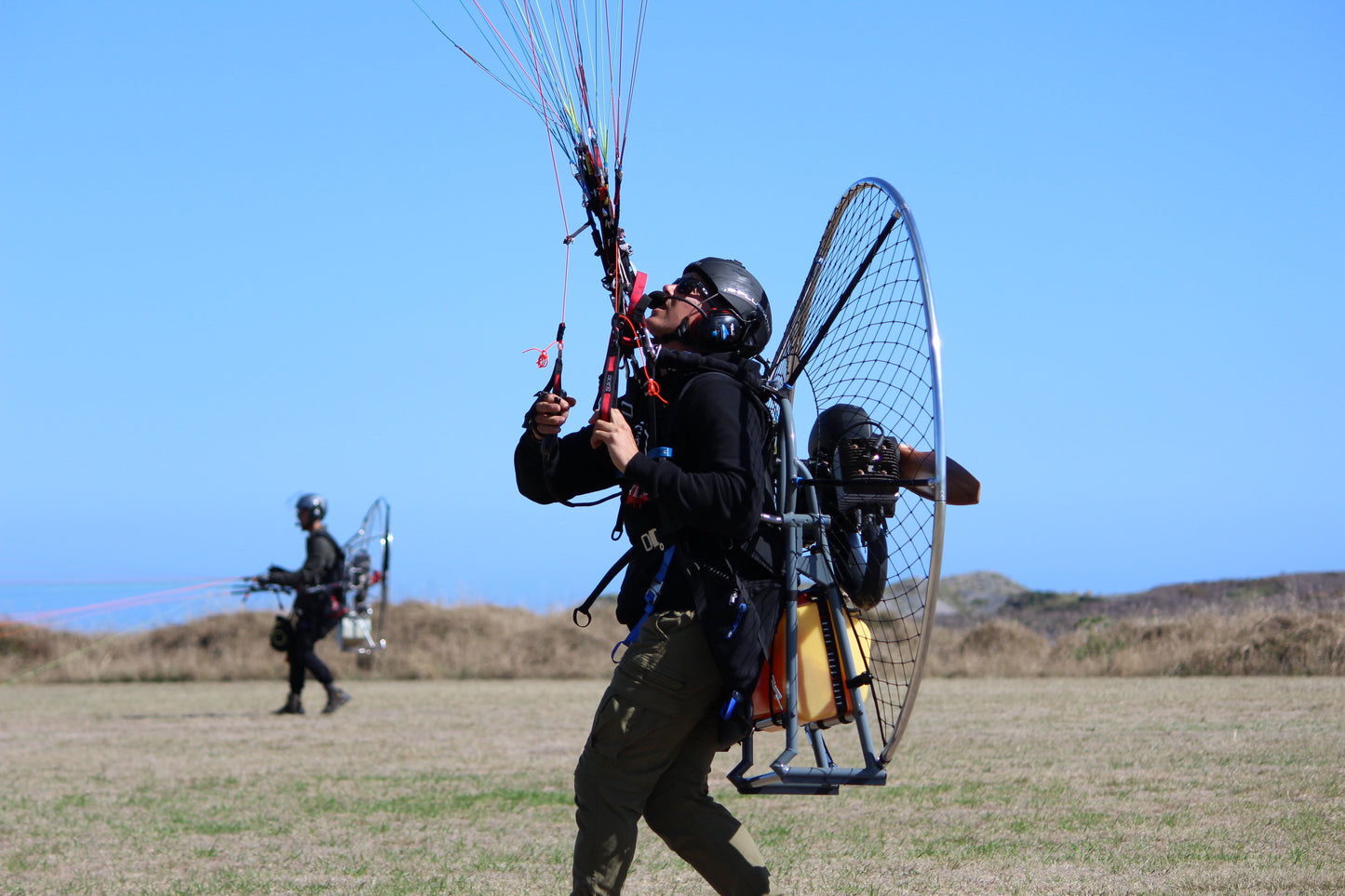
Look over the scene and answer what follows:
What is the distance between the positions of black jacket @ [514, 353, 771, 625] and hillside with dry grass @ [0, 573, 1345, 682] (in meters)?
10.3

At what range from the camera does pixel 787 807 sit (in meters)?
6.79

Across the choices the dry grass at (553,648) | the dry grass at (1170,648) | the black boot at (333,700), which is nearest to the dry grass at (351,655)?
the dry grass at (553,648)

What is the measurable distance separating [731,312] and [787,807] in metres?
3.68

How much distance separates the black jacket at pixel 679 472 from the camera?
11.5 feet

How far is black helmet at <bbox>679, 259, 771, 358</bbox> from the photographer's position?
152 inches

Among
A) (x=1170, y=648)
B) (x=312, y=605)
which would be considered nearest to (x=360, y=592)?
(x=312, y=605)

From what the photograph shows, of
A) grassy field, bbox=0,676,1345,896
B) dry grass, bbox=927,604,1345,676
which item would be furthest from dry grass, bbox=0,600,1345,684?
grassy field, bbox=0,676,1345,896

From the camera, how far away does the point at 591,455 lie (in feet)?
13.6

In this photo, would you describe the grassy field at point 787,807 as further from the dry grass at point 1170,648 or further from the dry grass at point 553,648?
the dry grass at point 553,648

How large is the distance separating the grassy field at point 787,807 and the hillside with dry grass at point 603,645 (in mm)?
1910

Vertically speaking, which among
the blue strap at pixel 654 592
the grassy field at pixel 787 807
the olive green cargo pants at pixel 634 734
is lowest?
the grassy field at pixel 787 807

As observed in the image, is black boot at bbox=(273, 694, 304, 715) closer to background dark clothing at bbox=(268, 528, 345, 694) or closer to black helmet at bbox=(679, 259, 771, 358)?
background dark clothing at bbox=(268, 528, 345, 694)

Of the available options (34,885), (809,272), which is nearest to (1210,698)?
(809,272)

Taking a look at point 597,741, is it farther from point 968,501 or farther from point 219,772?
point 219,772
